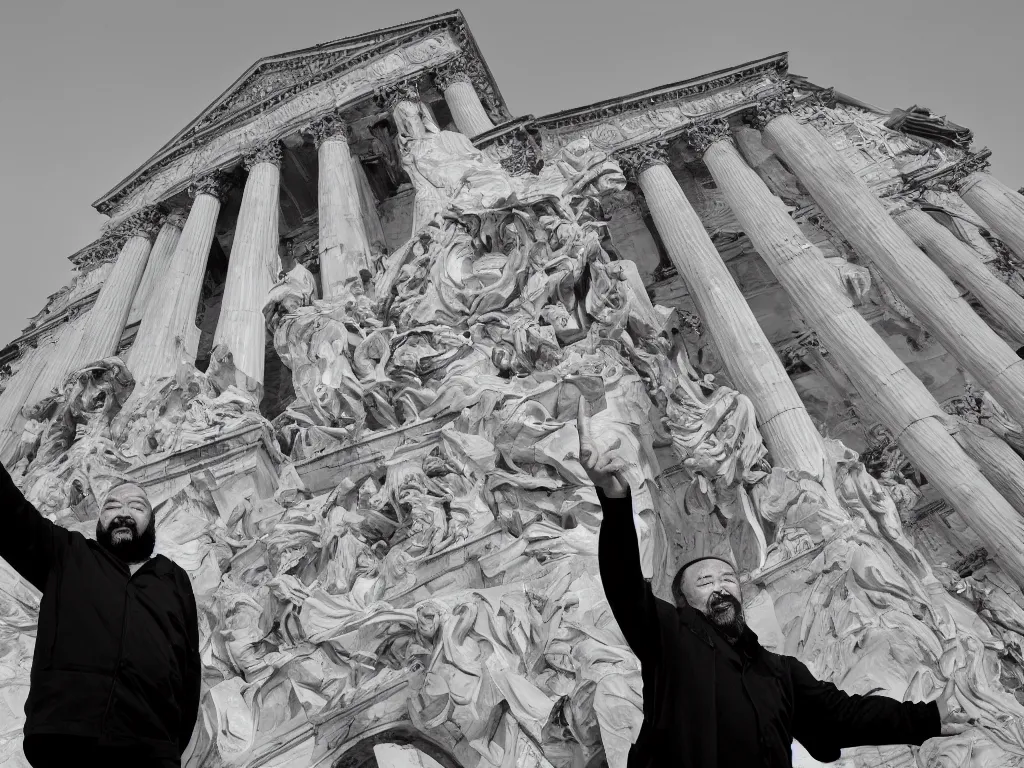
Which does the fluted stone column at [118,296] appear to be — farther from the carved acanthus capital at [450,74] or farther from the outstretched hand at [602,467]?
the outstretched hand at [602,467]

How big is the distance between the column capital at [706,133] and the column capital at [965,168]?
4.12 metres

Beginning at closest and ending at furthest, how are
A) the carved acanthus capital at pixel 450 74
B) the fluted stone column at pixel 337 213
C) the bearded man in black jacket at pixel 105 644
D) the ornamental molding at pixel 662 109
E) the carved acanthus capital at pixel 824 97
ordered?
the bearded man in black jacket at pixel 105 644
the fluted stone column at pixel 337 213
the ornamental molding at pixel 662 109
the carved acanthus capital at pixel 824 97
the carved acanthus capital at pixel 450 74

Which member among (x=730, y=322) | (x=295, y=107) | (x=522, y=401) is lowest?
(x=522, y=401)

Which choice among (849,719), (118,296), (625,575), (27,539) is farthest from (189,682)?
(118,296)

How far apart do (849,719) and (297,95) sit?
66.4 ft

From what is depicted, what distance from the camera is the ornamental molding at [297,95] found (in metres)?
20.3

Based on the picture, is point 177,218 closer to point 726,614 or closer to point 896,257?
point 896,257

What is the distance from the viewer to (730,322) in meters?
13.9

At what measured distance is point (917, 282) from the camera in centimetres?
1372

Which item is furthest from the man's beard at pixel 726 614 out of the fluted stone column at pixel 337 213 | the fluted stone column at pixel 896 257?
the fluted stone column at pixel 337 213

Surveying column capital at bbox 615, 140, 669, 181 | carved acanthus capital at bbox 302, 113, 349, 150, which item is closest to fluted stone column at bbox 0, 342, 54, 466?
carved acanthus capital at bbox 302, 113, 349, 150

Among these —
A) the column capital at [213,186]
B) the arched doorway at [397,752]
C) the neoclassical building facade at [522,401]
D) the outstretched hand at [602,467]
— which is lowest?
the outstretched hand at [602,467]

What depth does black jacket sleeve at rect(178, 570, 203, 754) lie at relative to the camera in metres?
2.89

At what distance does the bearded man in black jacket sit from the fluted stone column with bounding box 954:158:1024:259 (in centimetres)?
1560
